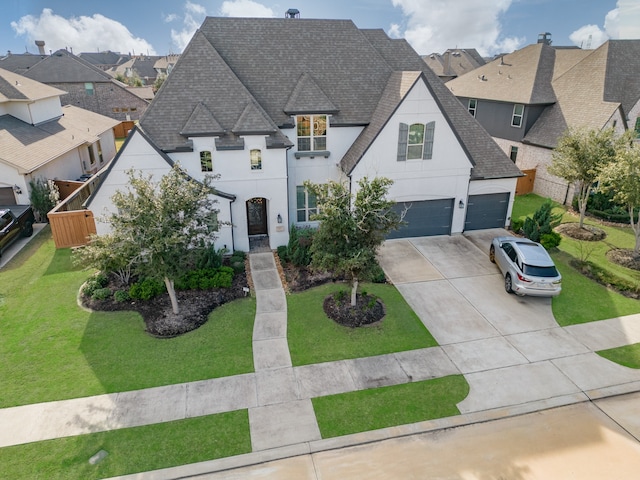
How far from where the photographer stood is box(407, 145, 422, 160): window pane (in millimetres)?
20469

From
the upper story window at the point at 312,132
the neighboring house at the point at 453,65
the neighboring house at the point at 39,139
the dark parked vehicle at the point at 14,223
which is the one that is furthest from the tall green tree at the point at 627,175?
the neighboring house at the point at 453,65

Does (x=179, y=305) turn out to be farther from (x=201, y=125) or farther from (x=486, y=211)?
(x=486, y=211)

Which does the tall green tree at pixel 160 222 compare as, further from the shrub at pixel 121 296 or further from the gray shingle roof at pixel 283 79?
the gray shingle roof at pixel 283 79

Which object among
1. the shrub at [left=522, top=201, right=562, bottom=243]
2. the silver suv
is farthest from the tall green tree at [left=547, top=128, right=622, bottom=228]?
the silver suv

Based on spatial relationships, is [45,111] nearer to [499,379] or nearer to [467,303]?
[467,303]

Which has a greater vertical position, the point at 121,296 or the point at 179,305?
the point at 121,296

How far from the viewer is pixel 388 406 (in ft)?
37.0

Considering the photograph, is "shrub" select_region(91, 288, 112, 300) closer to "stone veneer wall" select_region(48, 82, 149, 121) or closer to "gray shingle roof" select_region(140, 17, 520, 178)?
"gray shingle roof" select_region(140, 17, 520, 178)

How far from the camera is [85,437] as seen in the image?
10203 mm

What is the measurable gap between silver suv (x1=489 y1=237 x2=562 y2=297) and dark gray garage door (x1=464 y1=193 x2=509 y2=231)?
17.4 feet

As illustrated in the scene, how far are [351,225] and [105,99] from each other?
51.4 meters

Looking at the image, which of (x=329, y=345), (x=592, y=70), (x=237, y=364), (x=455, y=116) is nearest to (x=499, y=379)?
(x=329, y=345)

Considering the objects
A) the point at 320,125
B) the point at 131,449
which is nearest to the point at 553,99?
the point at 320,125

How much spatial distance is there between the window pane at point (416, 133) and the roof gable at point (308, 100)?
3.88 meters
